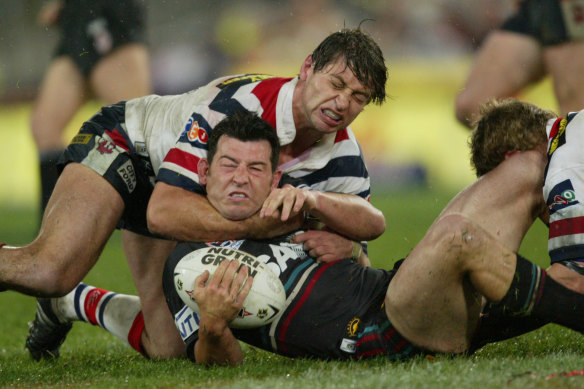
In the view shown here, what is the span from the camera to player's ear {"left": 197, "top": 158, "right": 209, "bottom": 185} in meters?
3.75

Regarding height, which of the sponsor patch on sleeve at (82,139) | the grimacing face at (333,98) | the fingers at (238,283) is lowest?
the fingers at (238,283)

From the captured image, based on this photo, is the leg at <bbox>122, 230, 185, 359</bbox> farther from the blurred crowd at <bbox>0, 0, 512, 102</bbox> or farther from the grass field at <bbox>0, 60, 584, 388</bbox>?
the blurred crowd at <bbox>0, 0, 512, 102</bbox>

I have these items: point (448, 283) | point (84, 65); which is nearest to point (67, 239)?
point (448, 283)

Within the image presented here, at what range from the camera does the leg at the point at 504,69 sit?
25.9 feet

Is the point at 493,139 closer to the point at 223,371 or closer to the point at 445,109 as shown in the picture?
the point at 223,371

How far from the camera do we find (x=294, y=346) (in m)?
3.44

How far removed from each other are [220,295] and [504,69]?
5.56 meters

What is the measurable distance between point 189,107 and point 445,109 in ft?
23.3

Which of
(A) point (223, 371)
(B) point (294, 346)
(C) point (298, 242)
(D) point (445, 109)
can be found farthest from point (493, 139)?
(D) point (445, 109)

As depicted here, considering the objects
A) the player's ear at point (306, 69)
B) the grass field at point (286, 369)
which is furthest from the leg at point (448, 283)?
the player's ear at point (306, 69)

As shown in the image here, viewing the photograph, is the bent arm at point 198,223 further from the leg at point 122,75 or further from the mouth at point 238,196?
the leg at point 122,75

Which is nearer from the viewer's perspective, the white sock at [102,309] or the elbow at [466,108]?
the white sock at [102,309]

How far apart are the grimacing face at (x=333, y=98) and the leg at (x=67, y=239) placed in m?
1.07

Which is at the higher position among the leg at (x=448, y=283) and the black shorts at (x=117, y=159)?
the black shorts at (x=117, y=159)
